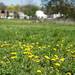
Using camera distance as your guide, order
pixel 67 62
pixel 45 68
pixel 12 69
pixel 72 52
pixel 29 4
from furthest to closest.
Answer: pixel 29 4
pixel 72 52
pixel 67 62
pixel 45 68
pixel 12 69

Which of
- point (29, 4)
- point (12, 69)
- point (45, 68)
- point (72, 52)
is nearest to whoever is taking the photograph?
point (12, 69)

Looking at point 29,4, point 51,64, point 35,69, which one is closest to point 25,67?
point 35,69

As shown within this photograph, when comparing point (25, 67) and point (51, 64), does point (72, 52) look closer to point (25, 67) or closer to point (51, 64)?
point (51, 64)

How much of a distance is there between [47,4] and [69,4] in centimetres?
454

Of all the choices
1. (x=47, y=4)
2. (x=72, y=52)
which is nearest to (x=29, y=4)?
(x=47, y=4)

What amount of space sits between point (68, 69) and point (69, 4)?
1898 inches

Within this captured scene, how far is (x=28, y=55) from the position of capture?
Result: 602cm

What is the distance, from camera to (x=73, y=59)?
6180 mm

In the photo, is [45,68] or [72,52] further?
[72,52]

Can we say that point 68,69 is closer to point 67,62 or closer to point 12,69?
point 67,62

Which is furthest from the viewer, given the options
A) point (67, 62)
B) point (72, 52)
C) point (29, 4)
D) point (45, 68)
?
point (29, 4)

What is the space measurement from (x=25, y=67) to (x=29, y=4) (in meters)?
97.6

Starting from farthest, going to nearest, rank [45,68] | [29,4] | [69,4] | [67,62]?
[29,4]
[69,4]
[67,62]
[45,68]

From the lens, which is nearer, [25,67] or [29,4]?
[25,67]
